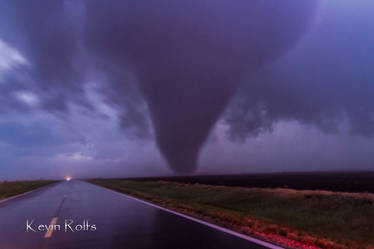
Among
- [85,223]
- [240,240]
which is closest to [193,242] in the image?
[240,240]

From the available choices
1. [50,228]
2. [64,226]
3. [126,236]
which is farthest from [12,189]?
[126,236]

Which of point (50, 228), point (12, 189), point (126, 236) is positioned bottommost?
point (126, 236)

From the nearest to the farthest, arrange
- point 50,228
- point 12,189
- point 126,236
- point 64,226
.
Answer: point 126,236
point 50,228
point 64,226
point 12,189

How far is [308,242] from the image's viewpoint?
308 inches

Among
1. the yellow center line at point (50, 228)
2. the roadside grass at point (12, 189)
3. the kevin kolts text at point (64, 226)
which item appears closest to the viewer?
the yellow center line at point (50, 228)

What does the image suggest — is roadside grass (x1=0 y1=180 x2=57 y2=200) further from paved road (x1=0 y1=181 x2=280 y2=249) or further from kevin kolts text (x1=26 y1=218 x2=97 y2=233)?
paved road (x1=0 y1=181 x2=280 y2=249)

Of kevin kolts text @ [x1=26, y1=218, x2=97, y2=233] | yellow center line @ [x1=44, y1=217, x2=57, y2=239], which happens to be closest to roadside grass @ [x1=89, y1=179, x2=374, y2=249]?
kevin kolts text @ [x1=26, y1=218, x2=97, y2=233]

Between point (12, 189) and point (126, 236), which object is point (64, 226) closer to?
point (126, 236)

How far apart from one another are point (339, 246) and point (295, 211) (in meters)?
6.80

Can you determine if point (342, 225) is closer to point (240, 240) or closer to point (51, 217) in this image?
point (240, 240)

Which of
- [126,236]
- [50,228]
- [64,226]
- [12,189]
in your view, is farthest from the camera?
[12,189]

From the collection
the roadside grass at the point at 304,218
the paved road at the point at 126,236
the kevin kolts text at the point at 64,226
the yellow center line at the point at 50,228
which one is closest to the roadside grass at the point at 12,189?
the yellow center line at the point at 50,228

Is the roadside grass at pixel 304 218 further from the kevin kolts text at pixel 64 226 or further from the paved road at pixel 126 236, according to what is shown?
the kevin kolts text at pixel 64 226

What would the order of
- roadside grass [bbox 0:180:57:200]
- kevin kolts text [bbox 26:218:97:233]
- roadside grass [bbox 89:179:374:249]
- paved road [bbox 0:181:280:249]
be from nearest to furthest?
paved road [bbox 0:181:280:249]
roadside grass [bbox 89:179:374:249]
kevin kolts text [bbox 26:218:97:233]
roadside grass [bbox 0:180:57:200]
